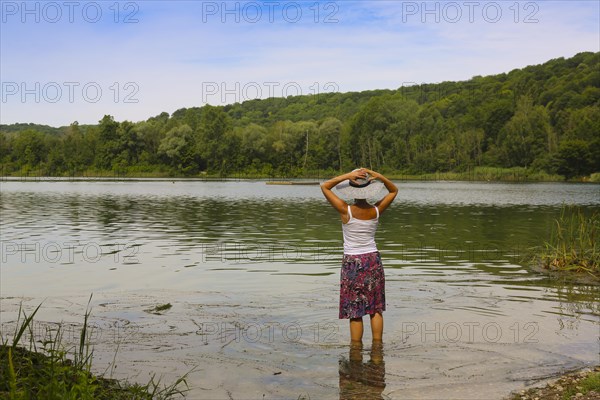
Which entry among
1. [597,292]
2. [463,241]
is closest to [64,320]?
[597,292]

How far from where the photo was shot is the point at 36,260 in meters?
17.9

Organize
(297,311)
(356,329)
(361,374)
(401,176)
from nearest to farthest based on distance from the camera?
(361,374), (356,329), (297,311), (401,176)

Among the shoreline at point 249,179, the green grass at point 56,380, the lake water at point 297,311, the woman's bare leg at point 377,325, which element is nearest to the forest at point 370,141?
the shoreline at point 249,179

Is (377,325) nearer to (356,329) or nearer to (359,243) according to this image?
(356,329)

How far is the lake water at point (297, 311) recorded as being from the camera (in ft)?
25.4

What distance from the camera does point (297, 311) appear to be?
450 inches

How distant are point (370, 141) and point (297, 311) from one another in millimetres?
112629

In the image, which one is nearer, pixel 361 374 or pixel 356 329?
pixel 361 374

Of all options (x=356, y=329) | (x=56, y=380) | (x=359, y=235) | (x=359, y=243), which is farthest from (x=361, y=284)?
(x=56, y=380)

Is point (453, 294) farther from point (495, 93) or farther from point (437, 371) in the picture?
point (495, 93)

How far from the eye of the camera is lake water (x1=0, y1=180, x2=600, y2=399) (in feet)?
25.4

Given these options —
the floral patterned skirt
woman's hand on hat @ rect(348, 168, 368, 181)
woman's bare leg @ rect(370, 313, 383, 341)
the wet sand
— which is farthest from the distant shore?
woman's hand on hat @ rect(348, 168, 368, 181)

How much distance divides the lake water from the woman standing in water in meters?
0.83

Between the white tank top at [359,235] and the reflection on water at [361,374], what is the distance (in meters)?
1.49
